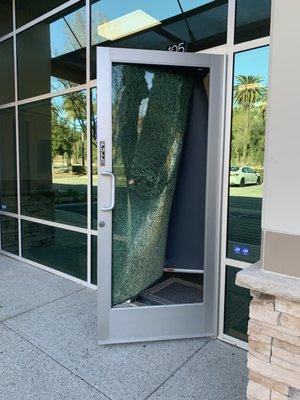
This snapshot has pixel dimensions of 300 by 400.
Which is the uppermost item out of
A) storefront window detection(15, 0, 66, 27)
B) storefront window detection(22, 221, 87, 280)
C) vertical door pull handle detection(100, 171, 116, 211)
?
storefront window detection(15, 0, 66, 27)

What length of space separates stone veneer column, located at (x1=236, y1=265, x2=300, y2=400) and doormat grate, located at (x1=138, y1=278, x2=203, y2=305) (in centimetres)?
133

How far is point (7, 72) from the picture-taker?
13.7ft

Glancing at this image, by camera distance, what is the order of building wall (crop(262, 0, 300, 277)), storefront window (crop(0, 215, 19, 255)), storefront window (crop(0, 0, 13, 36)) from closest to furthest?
building wall (crop(262, 0, 300, 277))
storefront window (crop(0, 0, 13, 36))
storefront window (crop(0, 215, 19, 255))

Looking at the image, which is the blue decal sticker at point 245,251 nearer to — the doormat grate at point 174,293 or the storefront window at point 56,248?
the doormat grate at point 174,293

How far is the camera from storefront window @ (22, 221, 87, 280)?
356cm

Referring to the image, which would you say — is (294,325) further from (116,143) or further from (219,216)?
(116,143)

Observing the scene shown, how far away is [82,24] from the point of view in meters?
3.33

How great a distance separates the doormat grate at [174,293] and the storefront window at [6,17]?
11.6 ft

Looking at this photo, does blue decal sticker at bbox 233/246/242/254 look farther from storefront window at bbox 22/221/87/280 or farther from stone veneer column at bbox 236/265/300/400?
storefront window at bbox 22/221/87/280

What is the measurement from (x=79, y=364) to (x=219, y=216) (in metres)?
1.36

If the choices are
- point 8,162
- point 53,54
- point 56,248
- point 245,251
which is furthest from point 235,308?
point 8,162

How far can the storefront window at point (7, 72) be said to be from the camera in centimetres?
412

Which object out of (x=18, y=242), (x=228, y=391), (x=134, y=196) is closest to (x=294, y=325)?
(x=228, y=391)

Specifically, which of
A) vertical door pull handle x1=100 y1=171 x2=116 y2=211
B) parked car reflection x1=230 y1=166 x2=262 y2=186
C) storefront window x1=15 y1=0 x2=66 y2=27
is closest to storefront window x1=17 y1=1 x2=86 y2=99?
storefront window x1=15 y1=0 x2=66 y2=27
